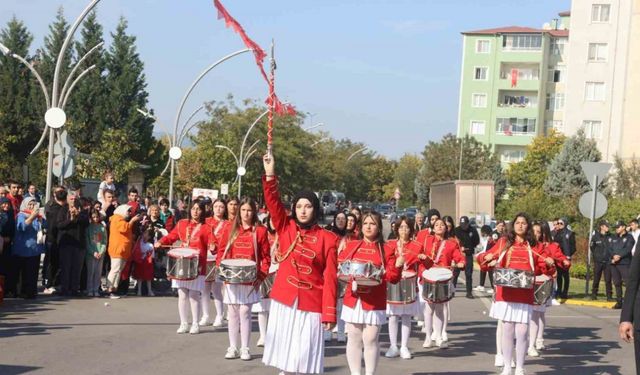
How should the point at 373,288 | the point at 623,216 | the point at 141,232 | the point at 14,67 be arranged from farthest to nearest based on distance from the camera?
the point at 14,67
the point at 623,216
the point at 141,232
the point at 373,288

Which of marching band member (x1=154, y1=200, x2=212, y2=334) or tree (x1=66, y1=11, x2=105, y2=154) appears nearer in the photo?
marching band member (x1=154, y1=200, x2=212, y2=334)

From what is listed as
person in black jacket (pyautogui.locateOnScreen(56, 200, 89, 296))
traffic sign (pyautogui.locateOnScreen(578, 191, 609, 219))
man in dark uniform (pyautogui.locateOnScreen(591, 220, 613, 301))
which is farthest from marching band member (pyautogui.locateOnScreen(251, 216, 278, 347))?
traffic sign (pyautogui.locateOnScreen(578, 191, 609, 219))

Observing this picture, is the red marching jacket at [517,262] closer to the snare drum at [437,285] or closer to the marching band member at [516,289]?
the marching band member at [516,289]

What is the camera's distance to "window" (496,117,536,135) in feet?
301

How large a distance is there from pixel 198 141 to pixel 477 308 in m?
49.8

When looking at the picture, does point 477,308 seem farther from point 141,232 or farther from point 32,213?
point 32,213

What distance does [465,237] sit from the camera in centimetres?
2488

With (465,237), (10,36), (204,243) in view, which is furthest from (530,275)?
(10,36)

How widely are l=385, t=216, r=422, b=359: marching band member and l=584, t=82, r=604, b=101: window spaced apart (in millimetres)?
60939

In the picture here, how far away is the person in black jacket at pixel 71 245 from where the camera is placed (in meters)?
17.9

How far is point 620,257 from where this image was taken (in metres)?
22.4

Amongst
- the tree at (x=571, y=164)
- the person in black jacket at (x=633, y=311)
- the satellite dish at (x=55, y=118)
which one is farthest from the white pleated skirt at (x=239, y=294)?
the tree at (x=571, y=164)

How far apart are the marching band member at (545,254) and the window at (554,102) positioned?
80019mm

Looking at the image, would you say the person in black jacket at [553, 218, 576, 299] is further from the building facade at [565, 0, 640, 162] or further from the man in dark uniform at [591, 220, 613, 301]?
the building facade at [565, 0, 640, 162]
